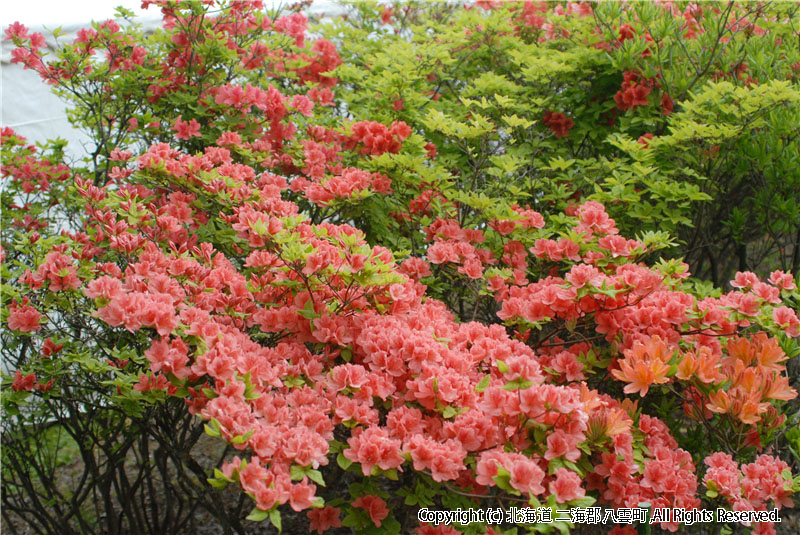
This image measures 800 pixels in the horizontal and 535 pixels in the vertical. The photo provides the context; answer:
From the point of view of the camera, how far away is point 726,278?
3688mm

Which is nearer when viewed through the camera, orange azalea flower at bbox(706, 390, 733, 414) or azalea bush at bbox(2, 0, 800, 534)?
azalea bush at bbox(2, 0, 800, 534)

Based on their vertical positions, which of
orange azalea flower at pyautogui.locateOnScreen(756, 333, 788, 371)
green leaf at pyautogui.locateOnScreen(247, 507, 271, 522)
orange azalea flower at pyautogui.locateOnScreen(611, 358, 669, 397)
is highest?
orange azalea flower at pyautogui.locateOnScreen(756, 333, 788, 371)

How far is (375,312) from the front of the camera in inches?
72.6

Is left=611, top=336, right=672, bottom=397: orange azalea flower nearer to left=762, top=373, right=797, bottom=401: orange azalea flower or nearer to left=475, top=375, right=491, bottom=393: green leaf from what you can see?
left=762, top=373, right=797, bottom=401: orange azalea flower

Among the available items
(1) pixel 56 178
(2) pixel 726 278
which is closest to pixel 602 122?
(2) pixel 726 278

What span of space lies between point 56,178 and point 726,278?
3.54 metres

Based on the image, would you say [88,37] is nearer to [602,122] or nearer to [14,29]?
[14,29]

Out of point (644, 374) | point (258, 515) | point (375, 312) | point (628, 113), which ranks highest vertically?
point (628, 113)

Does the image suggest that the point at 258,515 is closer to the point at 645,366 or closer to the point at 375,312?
the point at 375,312

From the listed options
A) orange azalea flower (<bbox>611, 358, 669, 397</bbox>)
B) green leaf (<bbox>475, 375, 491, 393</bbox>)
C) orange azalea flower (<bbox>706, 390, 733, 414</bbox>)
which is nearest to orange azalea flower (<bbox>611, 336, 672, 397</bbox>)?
orange azalea flower (<bbox>611, 358, 669, 397</bbox>)

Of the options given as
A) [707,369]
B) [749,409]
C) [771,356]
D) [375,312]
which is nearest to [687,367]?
[707,369]

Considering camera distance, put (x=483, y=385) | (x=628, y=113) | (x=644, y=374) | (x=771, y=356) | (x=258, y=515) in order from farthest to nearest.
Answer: (x=628, y=113) < (x=771, y=356) < (x=644, y=374) < (x=483, y=385) < (x=258, y=515)

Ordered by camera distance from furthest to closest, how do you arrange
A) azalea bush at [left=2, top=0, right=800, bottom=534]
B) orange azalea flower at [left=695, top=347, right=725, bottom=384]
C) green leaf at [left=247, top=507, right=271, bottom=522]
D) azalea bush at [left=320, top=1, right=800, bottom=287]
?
azalea bush at [left=320, top=1, right=800, bottom=287], orange azalea flower at [left=695, top=347, right=725, bottom=384], azalea bush at [left=2, top=0, right=800, bottom=534], green leaf at [left=247, top=507, right=271, bottom=522]

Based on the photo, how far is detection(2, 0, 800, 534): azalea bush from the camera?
1.48m
